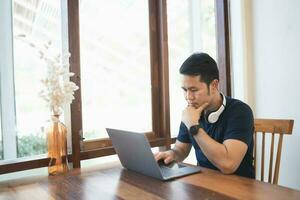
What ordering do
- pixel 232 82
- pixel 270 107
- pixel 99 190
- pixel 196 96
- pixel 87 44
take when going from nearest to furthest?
pixel 99 190 → pixel 196 96 → pixel 87 44 → pixel 270 107 → pixel 232 82

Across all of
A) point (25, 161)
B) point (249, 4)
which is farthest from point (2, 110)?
point (249, 4)

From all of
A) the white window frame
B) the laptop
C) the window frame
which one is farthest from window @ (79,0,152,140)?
the laptop

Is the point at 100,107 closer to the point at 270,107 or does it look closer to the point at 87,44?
the point at 87,44

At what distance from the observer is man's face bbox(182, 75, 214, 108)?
1.56 metres

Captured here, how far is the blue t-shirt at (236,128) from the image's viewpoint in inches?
56.7

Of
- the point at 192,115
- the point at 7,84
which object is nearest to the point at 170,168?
the point at 192,115

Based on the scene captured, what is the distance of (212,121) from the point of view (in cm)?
160

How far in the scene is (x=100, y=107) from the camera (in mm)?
1982

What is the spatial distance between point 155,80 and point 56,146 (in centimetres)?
90

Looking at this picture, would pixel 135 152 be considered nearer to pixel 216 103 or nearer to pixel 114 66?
pixel 216 103

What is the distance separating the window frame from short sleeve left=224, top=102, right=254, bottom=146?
2.34 ft

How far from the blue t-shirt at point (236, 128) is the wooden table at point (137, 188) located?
198 mm

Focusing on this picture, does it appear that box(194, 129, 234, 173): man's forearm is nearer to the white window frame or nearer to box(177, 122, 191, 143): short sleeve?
box(177, 122, 191, 143): short sleeve

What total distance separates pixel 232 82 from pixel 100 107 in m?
1.08
